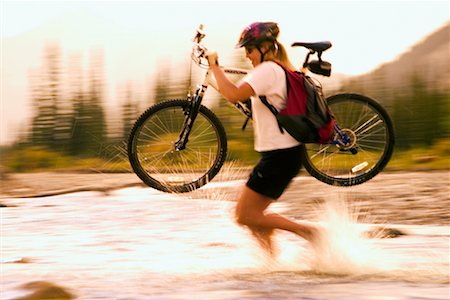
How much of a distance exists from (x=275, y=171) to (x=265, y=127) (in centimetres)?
27

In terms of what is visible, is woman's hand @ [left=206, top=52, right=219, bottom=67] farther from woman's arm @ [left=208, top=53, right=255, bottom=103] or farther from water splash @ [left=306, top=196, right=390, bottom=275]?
water splash @ [left=306, top=196, right=390, bottom=275]

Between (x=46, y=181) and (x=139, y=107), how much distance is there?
161cm

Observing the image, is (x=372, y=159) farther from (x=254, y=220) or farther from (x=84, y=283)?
(x=84, y=283)

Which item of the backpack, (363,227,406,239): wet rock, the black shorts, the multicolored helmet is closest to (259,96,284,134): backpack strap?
the backpack

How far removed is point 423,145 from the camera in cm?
1125

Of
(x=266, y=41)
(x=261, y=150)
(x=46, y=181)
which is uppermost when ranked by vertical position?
(x=266, y=41)

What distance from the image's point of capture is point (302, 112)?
5.18m

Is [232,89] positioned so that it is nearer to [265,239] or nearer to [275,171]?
[275,171]

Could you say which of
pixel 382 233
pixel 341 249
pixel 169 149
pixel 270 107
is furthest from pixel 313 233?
pixel 382 233

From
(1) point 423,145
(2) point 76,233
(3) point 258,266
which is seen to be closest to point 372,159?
(3) point 258,266

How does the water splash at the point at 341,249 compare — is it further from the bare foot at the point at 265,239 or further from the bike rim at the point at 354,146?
the bike rim at the point at 354,146

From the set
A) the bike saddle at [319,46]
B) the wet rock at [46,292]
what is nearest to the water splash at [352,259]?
the bike saddle at [319,46]

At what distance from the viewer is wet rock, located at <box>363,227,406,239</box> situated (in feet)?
22.7

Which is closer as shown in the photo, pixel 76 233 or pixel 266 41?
pixel 266 41
